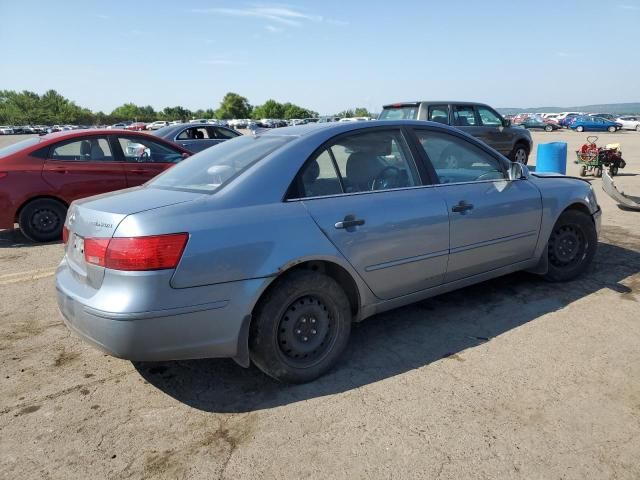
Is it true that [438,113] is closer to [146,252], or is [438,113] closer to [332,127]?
[332,127]

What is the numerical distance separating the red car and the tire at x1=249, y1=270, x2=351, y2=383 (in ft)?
17.5

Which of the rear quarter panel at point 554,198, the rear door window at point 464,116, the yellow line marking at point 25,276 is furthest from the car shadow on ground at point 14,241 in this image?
the rear door window at point 464,116

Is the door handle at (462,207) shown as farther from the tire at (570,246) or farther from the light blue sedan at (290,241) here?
the tire at (570,246)

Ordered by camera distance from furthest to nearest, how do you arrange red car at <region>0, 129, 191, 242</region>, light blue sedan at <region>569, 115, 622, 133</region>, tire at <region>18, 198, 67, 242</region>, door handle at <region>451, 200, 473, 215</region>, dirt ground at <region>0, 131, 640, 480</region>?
light blue sedan at <region>569, 115, 622, 133</region> < tire at <region>18, 198, 67, 242</region> < red car at <region>0, 129, 191, 242</region> < door handle at <region>451, 200, 473, 215</region> < dirt ground at <region>0, 131, 640, 480</region>

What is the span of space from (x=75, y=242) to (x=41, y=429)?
1058mm

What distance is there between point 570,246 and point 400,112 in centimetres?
707

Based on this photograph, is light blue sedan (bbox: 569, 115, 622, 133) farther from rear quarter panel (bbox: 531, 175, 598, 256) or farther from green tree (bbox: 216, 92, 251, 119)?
green tree (bbox: 216, 92, 251, 119)

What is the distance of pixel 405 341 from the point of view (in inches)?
142

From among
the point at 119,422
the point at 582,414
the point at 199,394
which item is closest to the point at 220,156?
the point at 199,394

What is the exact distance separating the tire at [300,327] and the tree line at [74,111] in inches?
4211

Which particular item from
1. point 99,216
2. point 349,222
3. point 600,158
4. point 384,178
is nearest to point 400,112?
point 600,158

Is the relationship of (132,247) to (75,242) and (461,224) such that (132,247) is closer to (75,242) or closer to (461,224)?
(75,242)

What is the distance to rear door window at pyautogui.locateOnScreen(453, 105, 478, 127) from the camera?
11.4 m

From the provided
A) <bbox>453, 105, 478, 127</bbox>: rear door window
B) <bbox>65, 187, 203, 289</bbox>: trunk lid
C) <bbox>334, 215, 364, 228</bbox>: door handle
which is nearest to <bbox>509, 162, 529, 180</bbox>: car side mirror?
<bbox>334, 215, 364, 228</bbox>: door handle
